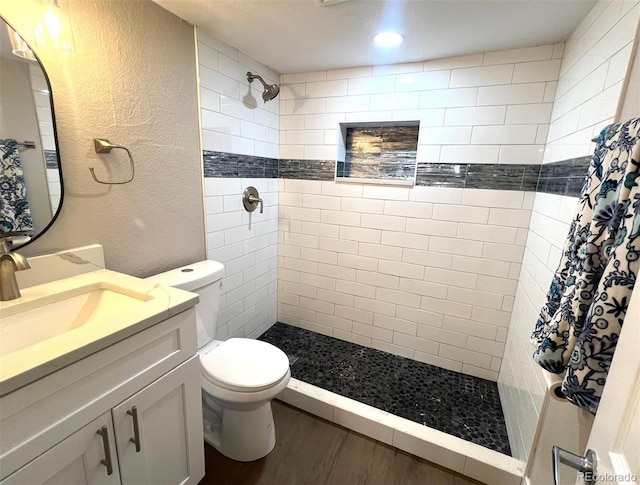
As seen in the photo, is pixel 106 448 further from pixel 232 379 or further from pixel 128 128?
pixel 128 128

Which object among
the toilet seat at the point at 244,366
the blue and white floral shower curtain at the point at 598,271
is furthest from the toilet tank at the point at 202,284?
the blue and white floral shower curtain at the point at 598,271

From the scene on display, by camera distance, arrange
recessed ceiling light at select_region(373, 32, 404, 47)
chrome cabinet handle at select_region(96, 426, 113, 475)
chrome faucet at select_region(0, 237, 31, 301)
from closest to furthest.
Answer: chrome cabinet handle at select_region(96, 426, 113, 475) < chrome faucet at select_region(0, 237, 31, 301) < recessed ceiling light at select_region(373, 32, 404, 47)

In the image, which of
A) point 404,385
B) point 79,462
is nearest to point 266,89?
point 79,462

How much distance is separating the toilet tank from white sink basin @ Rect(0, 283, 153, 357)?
0.85 ft

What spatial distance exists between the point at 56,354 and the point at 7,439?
17 cm

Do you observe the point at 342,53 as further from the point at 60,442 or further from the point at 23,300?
the point at 60,442

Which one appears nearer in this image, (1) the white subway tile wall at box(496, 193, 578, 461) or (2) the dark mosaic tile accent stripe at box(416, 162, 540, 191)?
(1) the white subway tile wall at box(496, 193, 578, 461)

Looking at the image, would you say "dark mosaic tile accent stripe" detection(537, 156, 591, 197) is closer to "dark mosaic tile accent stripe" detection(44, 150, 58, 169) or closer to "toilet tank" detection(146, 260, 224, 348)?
"toilet tank" detection(146, 260, 224, 348)

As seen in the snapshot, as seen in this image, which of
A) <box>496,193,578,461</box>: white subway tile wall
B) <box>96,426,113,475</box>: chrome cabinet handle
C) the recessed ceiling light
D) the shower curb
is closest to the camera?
<box>96,426,113,475</box>: chrome cabinet handle

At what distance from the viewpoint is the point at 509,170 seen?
5.48 ft

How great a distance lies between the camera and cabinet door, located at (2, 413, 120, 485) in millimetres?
662

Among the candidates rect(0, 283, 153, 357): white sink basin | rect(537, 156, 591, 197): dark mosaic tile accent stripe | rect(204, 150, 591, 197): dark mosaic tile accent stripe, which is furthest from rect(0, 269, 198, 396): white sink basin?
rect(537, 156, 591, 197): dark mosaic tile accent stripe

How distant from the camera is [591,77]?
3.67 ft

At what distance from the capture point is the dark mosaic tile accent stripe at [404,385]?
5.18 feet
